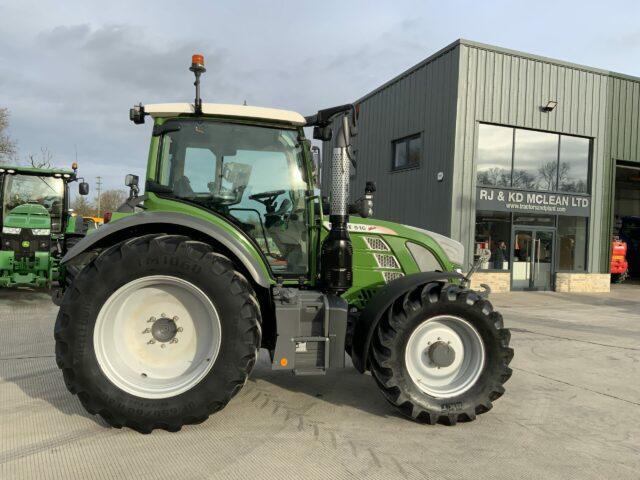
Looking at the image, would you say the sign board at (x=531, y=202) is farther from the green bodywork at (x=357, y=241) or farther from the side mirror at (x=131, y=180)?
the side mirror at (x=131, y=180)

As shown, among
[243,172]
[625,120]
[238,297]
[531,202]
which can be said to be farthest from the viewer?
[625,120]

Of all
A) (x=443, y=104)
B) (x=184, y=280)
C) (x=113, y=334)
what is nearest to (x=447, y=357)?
(x=184, y=280)

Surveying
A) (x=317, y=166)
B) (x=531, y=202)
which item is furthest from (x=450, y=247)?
(x=531, y=202)

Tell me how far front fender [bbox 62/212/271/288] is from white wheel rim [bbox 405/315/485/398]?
1.30 metres

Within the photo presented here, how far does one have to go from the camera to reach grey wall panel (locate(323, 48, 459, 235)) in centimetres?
1298

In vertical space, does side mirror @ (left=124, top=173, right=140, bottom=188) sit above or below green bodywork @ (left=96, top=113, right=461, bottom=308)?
above

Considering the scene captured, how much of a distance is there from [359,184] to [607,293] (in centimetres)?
902

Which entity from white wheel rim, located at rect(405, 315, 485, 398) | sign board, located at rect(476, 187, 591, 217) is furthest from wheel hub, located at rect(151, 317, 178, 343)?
sign board, located at rect(476, 187, 591, 217)

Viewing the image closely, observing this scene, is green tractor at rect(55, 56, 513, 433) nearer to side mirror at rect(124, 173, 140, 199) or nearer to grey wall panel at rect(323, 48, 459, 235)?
side mirror at rect(124, 173, 140, 199)

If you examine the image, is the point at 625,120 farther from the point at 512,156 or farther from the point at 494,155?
the point at 494,155

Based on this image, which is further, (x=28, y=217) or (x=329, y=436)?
(x=28, y=217)

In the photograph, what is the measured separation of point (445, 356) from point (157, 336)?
7.08 ft

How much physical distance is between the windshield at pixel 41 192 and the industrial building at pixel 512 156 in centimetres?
956

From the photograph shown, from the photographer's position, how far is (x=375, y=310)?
346 centimetres
